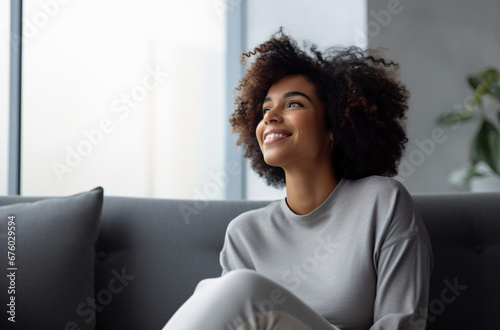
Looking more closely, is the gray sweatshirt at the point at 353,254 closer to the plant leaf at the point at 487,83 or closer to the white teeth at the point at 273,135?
the white teeth at the point at 273,135

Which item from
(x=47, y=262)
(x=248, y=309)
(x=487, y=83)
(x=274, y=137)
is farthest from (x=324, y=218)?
(x=487, y=83)

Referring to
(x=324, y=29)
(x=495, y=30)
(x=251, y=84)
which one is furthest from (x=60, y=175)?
(x=495, y=30)

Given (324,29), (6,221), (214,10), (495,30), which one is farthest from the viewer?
(495,30)

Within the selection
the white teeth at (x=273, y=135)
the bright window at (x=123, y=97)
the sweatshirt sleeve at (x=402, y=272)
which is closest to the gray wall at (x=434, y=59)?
the bright window at (x=123, y=97)

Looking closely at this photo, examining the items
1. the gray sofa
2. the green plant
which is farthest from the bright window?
the green plant

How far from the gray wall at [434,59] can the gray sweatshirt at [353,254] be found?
148 centimetres

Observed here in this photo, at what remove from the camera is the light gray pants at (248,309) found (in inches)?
38.3

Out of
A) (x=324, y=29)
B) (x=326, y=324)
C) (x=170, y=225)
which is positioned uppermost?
(x=324, y=29)

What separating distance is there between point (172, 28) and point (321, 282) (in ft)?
6.10

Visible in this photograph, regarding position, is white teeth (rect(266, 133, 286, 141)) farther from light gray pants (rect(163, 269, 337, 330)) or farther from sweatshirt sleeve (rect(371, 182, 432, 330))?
light gray pants (rect(163, 269, 337, 330))

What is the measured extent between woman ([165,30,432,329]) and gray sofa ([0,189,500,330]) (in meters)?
0.13

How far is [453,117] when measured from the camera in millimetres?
2811

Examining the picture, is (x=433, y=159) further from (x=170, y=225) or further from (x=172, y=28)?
(x=170, y=225)

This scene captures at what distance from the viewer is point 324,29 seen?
2.58 metres
